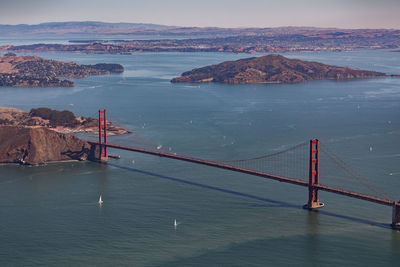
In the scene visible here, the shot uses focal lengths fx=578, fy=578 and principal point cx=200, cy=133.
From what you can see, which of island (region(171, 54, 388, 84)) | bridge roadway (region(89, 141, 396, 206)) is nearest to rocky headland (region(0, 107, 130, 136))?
bridge roadway (region(89, 141, 396, 206))

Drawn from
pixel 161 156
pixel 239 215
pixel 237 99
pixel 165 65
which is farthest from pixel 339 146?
pixel 165 65

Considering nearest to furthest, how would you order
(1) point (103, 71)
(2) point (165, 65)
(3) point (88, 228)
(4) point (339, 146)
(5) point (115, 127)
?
(3) point (88, 228)
(4) point (339, 146)
(5) point (115, 127)
(1) point (103, 71)
(2) point (165, 65)

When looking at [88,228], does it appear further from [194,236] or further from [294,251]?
[294,251]

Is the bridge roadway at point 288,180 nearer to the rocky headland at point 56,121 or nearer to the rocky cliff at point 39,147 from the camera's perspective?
the rocky cliff at point 39,147

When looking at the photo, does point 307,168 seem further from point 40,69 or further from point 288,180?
point 40,69

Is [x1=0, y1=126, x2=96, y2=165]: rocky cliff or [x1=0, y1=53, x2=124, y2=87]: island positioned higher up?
[x1=0, y1=53, x2=124, y2=87]: island

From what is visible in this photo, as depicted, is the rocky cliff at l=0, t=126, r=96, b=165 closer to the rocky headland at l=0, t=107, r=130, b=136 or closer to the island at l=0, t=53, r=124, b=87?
the rocky headland at l=0, t=107, r=130, b=136

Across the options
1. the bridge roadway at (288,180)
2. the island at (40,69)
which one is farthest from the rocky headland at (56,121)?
the island at (40,69)
